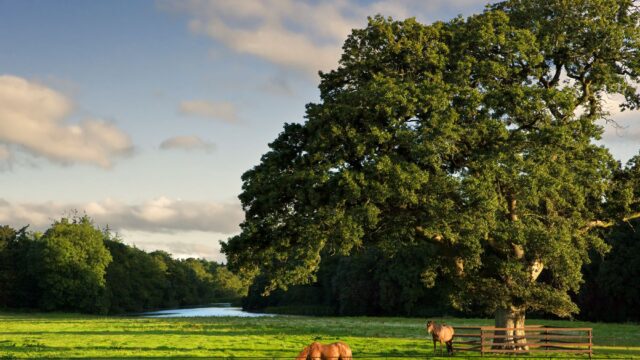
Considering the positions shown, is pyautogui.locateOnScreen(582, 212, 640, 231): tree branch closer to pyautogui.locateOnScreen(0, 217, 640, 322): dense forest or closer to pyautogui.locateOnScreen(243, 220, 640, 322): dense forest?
pyautogui.locateOnScreen(243, 220, 640, 322): dense forest

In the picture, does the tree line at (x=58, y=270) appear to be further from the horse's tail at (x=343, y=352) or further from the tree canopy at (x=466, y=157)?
the horse's tail at (x=343, y=352)

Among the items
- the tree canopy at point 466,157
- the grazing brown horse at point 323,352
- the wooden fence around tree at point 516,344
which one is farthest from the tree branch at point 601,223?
the grazing brown horse at point 323,352

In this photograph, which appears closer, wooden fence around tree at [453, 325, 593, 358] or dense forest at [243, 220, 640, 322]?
wooden fence around tree at [453, 325, 593, 358]

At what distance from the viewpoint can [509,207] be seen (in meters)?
35.3

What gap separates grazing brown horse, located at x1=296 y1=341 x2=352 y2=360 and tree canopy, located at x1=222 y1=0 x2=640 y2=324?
827 cm

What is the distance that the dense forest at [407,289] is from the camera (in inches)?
3145

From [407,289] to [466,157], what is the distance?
68.1 m

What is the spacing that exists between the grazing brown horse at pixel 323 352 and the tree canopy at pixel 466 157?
8.27 metres

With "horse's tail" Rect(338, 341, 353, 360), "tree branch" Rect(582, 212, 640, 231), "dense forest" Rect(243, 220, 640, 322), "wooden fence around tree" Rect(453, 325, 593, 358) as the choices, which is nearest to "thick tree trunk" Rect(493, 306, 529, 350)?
"wooden fence around tree" Rect(453, 325, 593, 358)

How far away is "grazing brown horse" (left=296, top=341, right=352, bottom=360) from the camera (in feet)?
74.9

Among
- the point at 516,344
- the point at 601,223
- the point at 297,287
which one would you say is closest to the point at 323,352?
the point at 516,344

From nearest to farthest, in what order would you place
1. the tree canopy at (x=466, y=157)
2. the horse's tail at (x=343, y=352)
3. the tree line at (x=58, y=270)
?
the horse's tail at (x=343, y=352) < the tree canopy at (x=466, y=157) < the tree line at (x=58, y=270)

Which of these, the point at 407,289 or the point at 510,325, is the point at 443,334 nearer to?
the point at 510,325

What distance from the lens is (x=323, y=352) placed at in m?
23.0
